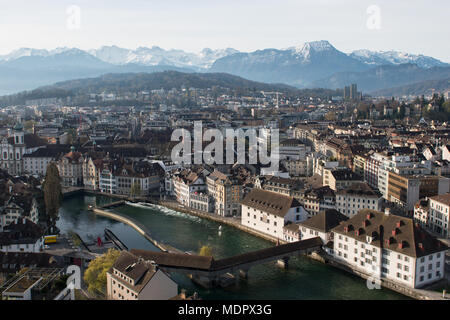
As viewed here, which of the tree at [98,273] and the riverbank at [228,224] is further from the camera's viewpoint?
the riverbank at [228,224]

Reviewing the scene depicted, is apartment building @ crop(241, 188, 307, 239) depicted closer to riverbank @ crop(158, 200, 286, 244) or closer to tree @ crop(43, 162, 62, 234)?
riverbank @ crop(158, 200, 286, 244)

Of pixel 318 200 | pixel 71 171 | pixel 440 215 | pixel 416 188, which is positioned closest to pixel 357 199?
pixel 318 200

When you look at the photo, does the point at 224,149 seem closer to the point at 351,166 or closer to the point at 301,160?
the point at 301,160

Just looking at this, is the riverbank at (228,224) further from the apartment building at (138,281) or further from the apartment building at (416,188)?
the apartment building at (416,188)

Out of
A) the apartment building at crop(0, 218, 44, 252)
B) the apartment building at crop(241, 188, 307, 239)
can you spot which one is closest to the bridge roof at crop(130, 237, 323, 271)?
the apartment building at crop(241, 188, 307, 239)

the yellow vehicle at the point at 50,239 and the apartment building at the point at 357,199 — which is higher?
the apartment building at the point at 357,199

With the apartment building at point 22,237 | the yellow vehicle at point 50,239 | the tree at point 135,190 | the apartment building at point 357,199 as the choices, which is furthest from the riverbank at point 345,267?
the apartment building at point 22,237
